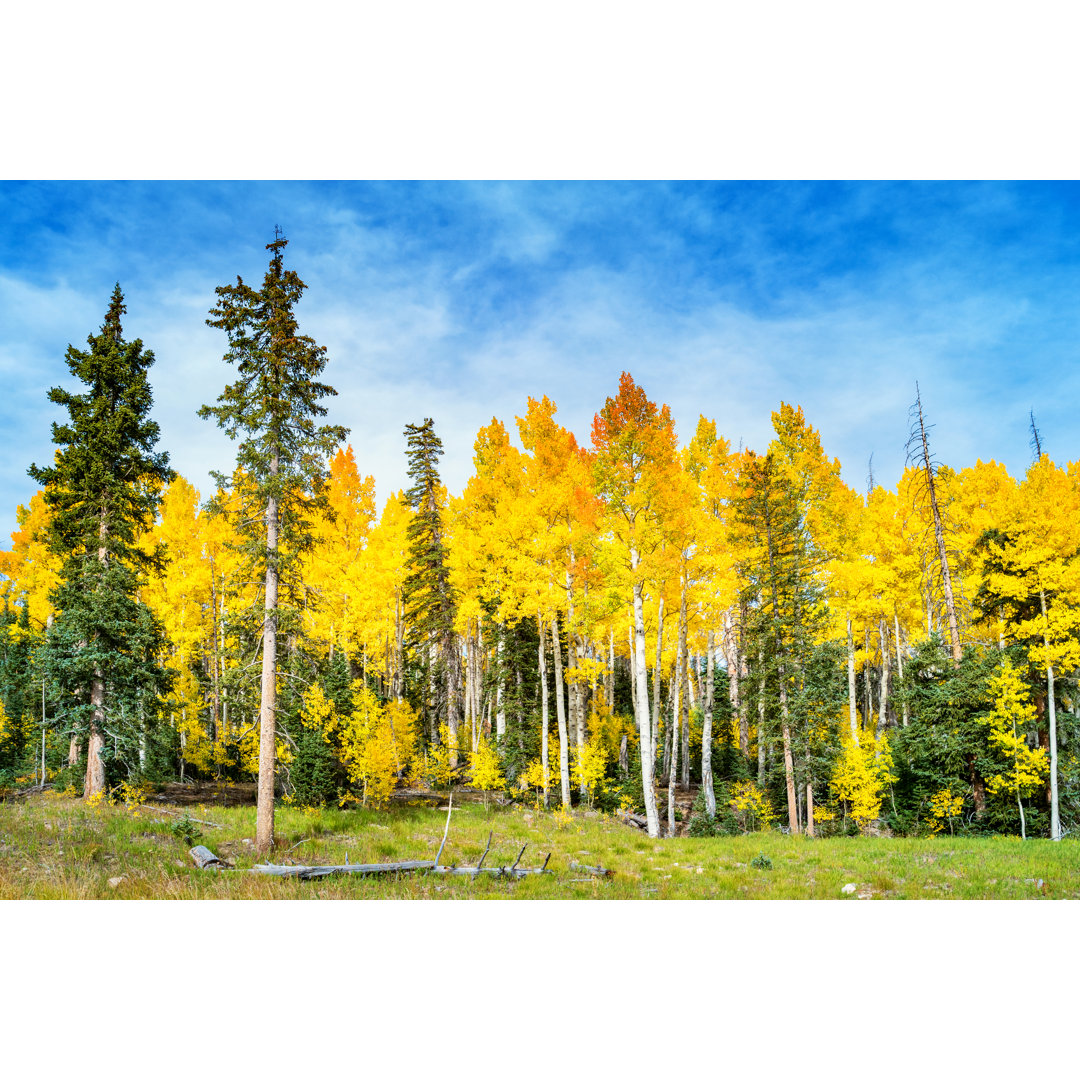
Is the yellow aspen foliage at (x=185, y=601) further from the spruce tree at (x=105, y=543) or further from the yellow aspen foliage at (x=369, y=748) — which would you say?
the yellow aspen foliage at (x=369, y=748)

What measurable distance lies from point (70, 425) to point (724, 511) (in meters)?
18.5

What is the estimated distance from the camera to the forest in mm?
12086

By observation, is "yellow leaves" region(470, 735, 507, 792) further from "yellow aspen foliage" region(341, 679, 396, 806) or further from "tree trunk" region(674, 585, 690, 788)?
"tree trunk" region(674, 585, 690, 788)

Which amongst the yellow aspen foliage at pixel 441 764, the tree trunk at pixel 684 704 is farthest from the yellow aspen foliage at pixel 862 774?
the yellow aspen foliage at pixel 441 764

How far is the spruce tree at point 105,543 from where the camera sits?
13.2 meters

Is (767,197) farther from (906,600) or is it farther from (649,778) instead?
(906,600)

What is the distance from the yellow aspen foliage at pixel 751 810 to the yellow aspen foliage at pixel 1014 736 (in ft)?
18.3

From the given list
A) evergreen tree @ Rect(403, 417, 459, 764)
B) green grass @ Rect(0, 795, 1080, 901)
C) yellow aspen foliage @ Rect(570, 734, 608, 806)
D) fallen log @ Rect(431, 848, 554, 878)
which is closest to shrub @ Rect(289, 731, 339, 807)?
green grass @ Rect(0, 795, 1080, 901)

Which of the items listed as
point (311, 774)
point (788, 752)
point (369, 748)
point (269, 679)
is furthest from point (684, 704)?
point (269, 679)

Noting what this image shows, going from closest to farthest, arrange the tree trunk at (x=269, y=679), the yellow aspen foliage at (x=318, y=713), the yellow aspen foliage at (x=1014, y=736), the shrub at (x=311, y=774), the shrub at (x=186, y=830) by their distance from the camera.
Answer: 1. the shrub at (x=186, y=830)
2. the tree trunk at (x=269, y=679)
3. the yellow aspen foliage at (x=1014, y=736)
4. the yellow aspen foliage at (x=318, y=713)
5. the shrub at (x=311, y=774)

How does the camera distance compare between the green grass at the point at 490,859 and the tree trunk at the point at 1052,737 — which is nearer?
the green grass at the point at 490,859

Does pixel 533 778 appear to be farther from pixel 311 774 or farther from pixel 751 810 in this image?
pixel 751 810

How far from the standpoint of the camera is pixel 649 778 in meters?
13.1
